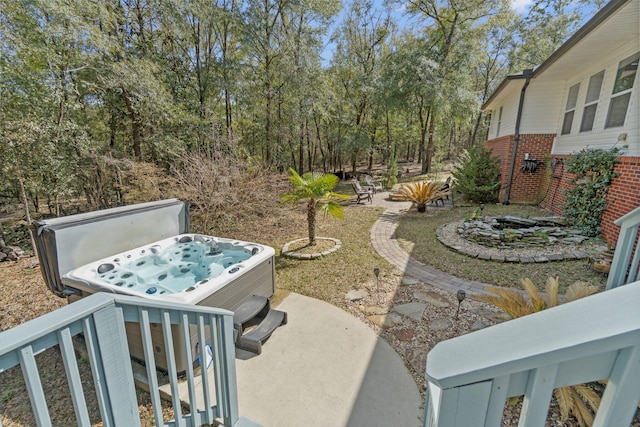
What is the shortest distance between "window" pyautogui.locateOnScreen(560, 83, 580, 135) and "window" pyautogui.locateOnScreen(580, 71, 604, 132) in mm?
573

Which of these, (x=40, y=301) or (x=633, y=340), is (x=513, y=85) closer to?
(x=633, y=340)

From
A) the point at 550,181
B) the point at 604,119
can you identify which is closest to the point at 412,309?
the point at 604,119

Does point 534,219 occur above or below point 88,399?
above

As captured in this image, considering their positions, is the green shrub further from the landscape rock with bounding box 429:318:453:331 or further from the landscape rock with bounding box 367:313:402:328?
the landscape rock with bounding box 367:313:402:328

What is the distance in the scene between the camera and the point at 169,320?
151cm

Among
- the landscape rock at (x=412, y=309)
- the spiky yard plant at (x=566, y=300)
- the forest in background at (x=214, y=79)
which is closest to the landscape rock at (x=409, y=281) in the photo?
the landscape rock at (x=412, y=309)

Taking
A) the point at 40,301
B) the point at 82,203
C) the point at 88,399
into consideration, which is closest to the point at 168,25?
the point at 82,203

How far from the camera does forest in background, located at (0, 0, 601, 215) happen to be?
6.35 m

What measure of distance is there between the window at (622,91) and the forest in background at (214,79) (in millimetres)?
8642

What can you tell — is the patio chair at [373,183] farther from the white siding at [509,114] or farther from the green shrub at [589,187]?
the green shrub at [589,187]

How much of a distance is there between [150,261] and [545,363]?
5.23m

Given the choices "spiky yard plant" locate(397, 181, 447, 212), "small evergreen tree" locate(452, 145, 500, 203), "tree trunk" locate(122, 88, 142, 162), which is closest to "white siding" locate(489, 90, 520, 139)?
"small evergreen tree" locate(452, 145, 500, 203)

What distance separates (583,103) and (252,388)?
9.63 metres

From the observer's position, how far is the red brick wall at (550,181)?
500cm
